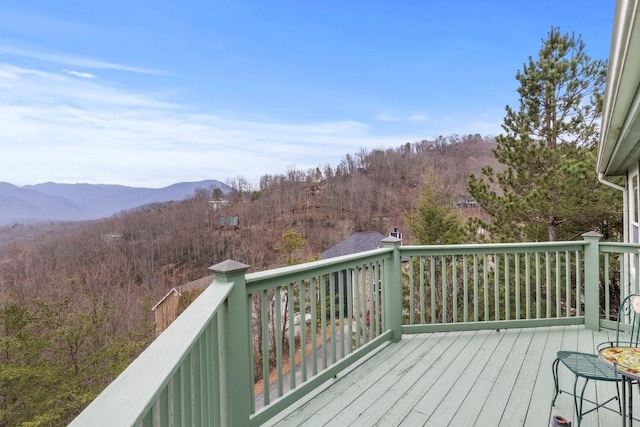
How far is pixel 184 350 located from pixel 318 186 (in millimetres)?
32867

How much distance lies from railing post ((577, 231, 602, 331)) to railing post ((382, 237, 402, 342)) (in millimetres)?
2044

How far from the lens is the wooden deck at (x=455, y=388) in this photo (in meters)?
2.37

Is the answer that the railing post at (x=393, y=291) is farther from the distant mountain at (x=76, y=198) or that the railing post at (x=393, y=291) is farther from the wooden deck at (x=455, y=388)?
the distant mountain at (x=76, y=198)

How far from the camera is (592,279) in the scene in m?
3.92

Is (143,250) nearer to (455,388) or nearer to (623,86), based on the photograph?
(455,388)

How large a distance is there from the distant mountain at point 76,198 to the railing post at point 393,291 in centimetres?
3028

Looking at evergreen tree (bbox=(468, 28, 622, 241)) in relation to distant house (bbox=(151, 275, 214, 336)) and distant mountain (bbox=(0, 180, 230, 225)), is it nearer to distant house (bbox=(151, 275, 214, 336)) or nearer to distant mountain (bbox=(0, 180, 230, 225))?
distant house (bbox=(151, 275, 214, 336))

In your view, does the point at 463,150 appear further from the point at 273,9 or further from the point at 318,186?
the point at 273,9

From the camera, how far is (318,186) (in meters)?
33.8

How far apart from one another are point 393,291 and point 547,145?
9.13m

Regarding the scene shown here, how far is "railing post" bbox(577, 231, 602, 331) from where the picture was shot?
388 centimetres

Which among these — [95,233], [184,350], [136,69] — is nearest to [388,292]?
[184,350]

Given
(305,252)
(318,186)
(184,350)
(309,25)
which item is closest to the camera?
(184,350)

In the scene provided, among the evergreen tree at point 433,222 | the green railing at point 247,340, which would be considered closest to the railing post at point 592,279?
the green railing at point 247,340
